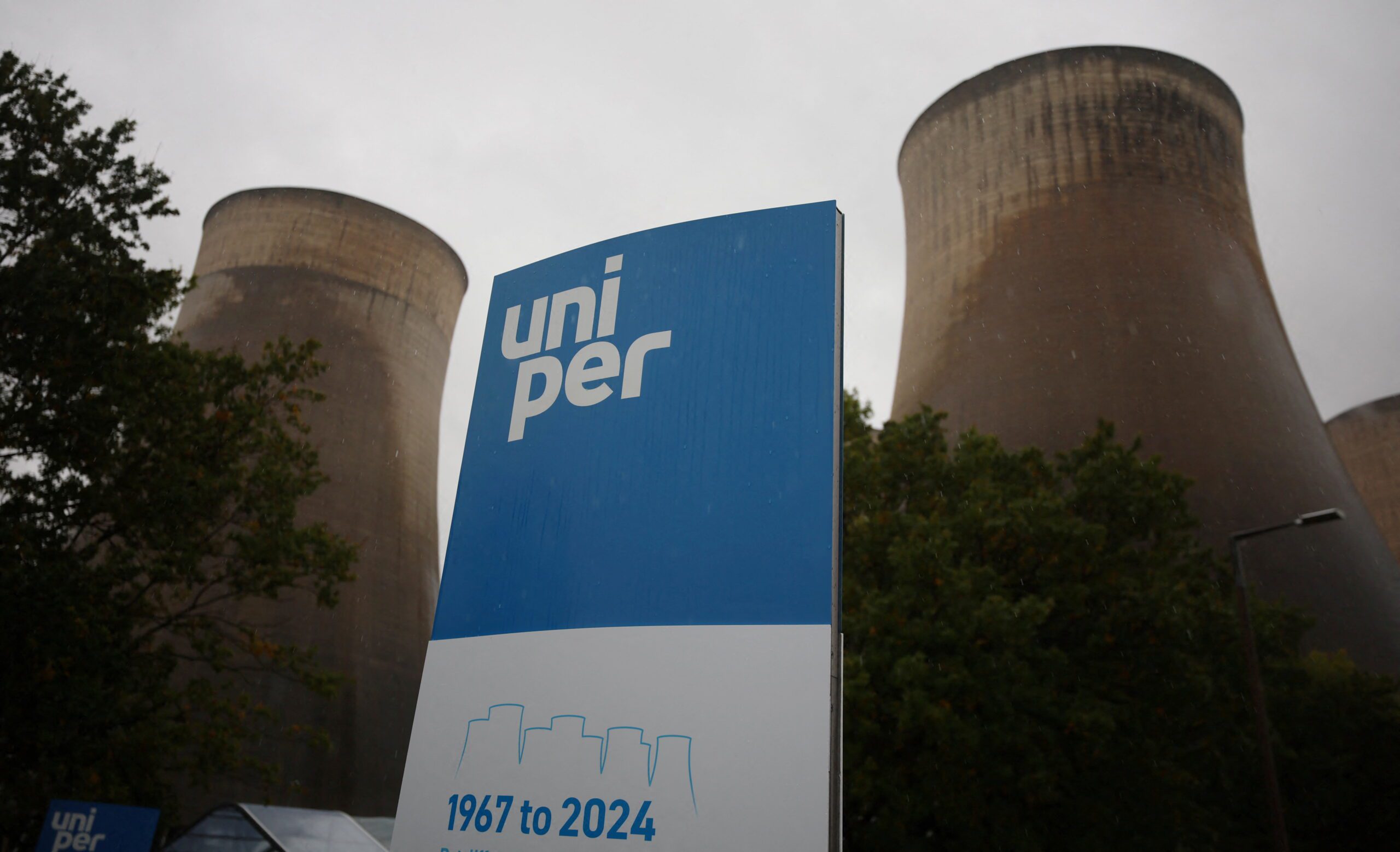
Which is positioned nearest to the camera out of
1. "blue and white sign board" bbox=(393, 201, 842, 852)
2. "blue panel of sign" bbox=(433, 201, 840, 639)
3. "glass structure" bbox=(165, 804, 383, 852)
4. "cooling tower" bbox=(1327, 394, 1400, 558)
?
"blue and white sign board" bbox=(393, 201, 842, 852)

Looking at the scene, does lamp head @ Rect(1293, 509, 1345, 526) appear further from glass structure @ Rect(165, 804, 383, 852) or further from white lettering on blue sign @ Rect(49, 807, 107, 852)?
white lettering on blue sign @ Rect(49, 807, 107, 852)

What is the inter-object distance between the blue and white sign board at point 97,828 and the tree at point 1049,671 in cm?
571

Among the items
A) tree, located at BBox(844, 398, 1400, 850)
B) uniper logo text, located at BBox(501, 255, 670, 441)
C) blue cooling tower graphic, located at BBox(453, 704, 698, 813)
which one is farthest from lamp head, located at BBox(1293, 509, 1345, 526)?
blue cooling tower graphic, located at BBox(453, 704, 698, 813)

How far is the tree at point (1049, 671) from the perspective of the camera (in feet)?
29.2

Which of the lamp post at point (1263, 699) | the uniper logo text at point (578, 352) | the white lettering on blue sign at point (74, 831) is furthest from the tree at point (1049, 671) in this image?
the uniper logo text at point (578, 352)

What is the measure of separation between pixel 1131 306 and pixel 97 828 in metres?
17.4

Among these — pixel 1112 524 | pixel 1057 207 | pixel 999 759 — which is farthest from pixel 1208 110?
pixel 999 759

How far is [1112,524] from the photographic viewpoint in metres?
11.0

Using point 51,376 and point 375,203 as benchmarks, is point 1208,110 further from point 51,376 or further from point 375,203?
point 51,376

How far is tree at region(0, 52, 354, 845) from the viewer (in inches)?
324

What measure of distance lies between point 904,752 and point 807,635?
757 cm

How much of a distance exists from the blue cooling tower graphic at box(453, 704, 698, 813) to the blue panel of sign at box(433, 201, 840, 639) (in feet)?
0.75

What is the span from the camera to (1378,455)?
99.3ft

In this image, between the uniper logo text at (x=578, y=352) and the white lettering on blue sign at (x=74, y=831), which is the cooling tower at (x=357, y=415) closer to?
the white lettering on blue sign at (x=74, y=831)
